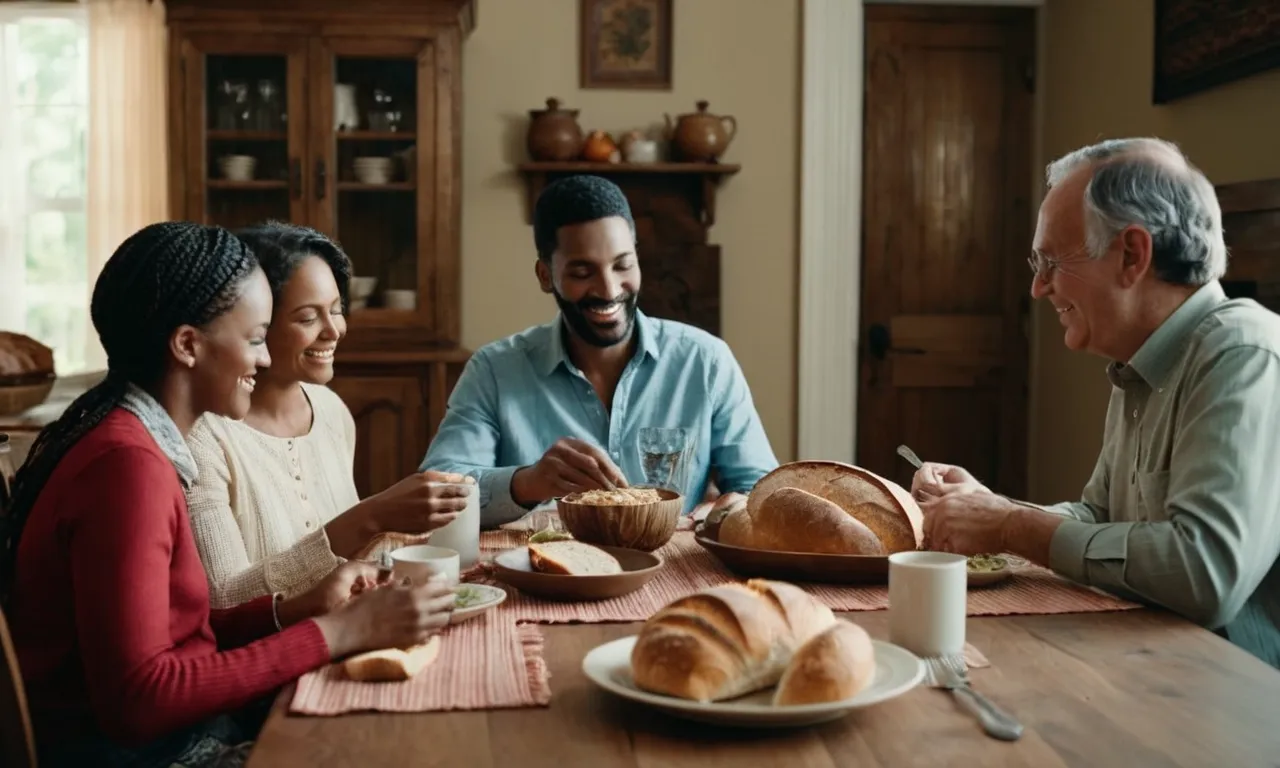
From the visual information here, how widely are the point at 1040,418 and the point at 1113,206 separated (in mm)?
3109

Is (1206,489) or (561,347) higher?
(561,347)

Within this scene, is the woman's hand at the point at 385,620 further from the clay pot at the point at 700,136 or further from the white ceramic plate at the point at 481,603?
the clay pot at the point at 700,136

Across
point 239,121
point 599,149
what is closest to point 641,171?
point 599,149

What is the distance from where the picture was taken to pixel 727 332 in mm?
4652

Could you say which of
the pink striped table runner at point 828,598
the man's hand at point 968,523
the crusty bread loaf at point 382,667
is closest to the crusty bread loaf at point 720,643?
the crusty bread loaf at point 382,667

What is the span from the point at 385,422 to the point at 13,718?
2.90 m

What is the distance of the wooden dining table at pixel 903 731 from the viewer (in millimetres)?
1044

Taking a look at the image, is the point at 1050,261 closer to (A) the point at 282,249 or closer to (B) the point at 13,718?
(A) the point at 282,249

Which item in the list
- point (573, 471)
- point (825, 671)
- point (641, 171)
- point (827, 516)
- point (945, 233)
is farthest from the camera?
point (945, 233)

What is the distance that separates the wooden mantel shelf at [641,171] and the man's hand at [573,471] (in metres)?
2.47

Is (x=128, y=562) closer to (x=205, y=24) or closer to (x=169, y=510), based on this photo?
(x=169, y=510)

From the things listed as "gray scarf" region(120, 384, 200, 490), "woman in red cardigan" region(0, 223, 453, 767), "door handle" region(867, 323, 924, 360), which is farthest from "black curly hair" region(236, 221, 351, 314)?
"door handle" region(867, 323, 924, 360)

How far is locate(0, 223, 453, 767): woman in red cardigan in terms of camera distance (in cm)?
127

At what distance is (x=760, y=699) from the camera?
1.11m
